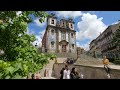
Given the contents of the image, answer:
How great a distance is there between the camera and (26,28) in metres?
3.97

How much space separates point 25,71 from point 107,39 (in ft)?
154

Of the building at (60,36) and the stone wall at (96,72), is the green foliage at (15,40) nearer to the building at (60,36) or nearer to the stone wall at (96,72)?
the stone wall at (96,72)

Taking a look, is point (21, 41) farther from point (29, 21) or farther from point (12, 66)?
point (12, 66)

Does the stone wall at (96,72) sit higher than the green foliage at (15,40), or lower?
lower

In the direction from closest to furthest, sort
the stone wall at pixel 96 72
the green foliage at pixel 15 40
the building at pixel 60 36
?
the green foliage at pixel 15 40
the stone wall at pixel 96 72
the building at pixel 60 36

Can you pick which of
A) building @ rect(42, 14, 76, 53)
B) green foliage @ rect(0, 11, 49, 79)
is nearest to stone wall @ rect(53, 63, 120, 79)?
green foliage @ rect(0, 11, 49, 79)

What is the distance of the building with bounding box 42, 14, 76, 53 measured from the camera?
3234 cm

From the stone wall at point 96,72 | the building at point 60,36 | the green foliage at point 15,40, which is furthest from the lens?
the building at point 60,36

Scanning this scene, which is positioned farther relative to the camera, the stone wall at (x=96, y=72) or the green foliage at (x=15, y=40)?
the stone wall at (x=96, y=72)

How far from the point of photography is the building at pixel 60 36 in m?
32.3

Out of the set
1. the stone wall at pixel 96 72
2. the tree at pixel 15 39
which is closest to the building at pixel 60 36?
the stone wall at pixel 96 72

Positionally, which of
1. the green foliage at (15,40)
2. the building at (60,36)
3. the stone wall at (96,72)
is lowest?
the stone wall at (96,72)

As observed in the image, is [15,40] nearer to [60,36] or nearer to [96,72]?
[96,72]
